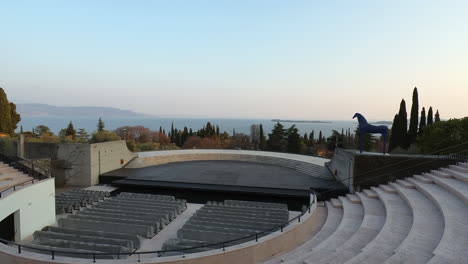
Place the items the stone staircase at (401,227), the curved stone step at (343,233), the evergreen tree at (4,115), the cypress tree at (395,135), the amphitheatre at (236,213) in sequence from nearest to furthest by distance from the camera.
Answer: the stone staircase at (401,227)
the curved stone step at (343,233)
the amphitheatre at (236,213)
the evergreen tree at (4,115)
the cypress tree at (395,135)

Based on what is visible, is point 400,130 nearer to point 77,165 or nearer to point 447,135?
point 447,135

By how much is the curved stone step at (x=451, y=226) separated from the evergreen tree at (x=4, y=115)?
126 ft

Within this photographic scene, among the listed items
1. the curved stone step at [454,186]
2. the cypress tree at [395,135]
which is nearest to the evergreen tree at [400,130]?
the cypress tree at [395,135]

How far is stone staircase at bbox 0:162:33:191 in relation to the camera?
36.6 ft

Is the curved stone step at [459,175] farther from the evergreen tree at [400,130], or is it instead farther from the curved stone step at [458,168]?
the evergreen tree at [400,130]

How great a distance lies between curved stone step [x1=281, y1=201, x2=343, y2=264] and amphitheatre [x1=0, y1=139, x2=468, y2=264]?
4cm

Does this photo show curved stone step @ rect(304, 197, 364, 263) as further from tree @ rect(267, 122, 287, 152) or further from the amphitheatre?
tree @ rect(267, 122, 287, 152)

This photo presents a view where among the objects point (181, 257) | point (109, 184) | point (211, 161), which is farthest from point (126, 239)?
point (211, 161)

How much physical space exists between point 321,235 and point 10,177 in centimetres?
1423

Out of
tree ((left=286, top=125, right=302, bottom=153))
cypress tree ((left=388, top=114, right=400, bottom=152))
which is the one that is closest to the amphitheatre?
cypress tree ((left=388, top=114, right=400, bottom=152))

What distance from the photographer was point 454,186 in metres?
9.81

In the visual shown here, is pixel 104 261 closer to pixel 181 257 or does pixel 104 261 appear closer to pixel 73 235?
pixel 181 257

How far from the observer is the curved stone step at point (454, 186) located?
8.70 meters

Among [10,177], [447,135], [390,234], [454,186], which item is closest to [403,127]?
[447,135]
